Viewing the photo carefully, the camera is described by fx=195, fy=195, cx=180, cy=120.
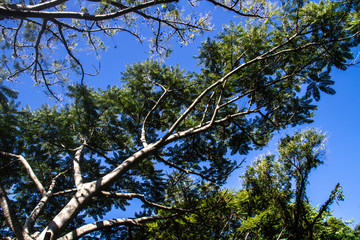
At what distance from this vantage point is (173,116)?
8148 mm

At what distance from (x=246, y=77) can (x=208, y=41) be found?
1.87m

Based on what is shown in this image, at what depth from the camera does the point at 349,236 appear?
6977 millimetres

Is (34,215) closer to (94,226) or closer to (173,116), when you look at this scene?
(94,226)

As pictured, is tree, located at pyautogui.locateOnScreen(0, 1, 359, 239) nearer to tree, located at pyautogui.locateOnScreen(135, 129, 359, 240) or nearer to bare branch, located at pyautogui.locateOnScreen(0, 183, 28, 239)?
tree, located at pyautogui.locateOnScreen(135, 129, 359, 240)

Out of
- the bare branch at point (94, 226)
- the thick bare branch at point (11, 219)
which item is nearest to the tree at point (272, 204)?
the bare branch at point (94, 226)

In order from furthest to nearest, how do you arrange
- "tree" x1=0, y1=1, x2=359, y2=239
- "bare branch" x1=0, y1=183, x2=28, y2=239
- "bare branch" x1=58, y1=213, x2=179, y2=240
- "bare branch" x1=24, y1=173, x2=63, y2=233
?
"tree" x1=0, y1=1, x2=359, y2=239 → "bare branch" x1=24, y1=173, x2=63, y2=233 → "bare branch" x1=58, y1=213, x2=179, y2=240 → "bare branch" x1=0, y1=183, x2=28, y2=239

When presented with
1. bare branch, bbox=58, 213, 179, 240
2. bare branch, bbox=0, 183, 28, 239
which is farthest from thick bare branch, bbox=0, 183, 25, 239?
bare branch, bbox=58, 213, 179, 240

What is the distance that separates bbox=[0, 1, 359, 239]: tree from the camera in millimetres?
6188

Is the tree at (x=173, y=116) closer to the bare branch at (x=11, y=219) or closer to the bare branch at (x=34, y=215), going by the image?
the bare branch at (x=34, y=215)

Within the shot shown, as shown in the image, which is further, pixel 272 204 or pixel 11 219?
pixel 272 204

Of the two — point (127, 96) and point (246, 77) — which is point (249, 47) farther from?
point (127, 96)

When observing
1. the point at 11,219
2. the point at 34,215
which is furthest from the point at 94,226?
the point at 34,215

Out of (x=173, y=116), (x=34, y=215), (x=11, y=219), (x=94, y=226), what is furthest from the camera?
(x=173, y=116)

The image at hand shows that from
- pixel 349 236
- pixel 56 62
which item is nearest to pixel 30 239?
pixel 56 62
